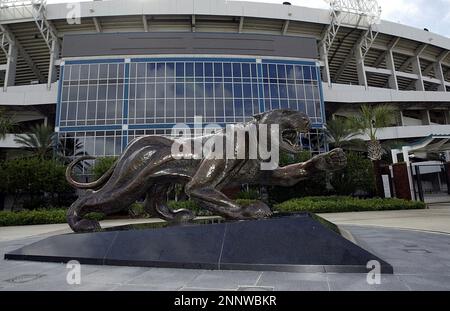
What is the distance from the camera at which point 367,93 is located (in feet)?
118

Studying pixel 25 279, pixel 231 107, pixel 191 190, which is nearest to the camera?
pixel 25 279

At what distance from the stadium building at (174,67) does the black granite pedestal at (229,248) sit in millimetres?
A: 27314

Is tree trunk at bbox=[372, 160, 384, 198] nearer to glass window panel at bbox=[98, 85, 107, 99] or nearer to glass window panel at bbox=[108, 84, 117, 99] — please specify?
glass window panel at bbox=[108, 84, 117, 99]

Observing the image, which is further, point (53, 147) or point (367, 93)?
point (367, 93)

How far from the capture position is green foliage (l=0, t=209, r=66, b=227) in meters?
19.2

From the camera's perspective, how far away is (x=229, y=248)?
13.6 feet

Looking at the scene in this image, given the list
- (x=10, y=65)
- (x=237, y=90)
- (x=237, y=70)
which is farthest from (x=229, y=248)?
(x=10, y=65)

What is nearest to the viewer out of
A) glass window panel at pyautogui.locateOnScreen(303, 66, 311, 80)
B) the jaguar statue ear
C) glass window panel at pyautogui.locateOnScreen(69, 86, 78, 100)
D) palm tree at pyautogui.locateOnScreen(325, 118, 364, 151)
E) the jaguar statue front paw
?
the jaguar statue front paw

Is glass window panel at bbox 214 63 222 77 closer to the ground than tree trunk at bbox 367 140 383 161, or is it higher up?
higher up

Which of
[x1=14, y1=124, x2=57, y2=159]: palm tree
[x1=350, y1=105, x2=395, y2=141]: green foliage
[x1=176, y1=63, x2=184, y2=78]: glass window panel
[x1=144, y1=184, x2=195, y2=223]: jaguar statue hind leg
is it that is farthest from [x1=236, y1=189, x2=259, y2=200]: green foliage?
[x1=144, y1=184, x2=195, y2=223]: jaguar statue hind leg

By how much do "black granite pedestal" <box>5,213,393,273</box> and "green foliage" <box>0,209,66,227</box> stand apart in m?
16.8

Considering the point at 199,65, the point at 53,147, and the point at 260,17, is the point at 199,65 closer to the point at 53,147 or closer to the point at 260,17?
the point at 260,17

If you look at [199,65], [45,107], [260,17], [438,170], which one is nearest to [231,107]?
[199,65]
